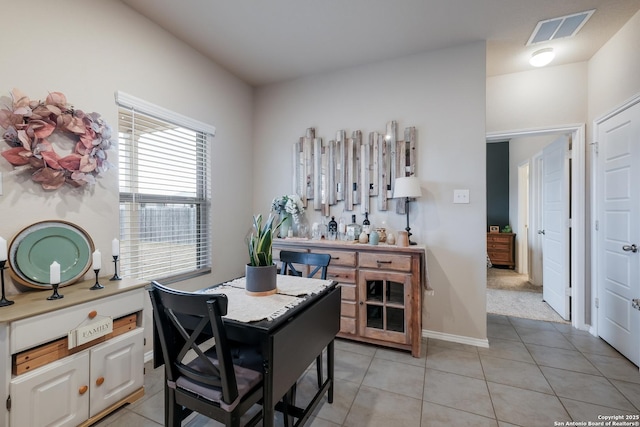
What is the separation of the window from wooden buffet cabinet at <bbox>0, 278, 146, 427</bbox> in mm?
547

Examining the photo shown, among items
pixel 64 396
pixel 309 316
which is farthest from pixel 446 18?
pixel 64 396

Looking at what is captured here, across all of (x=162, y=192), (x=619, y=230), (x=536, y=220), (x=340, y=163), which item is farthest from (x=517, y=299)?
(x=162, y=192)

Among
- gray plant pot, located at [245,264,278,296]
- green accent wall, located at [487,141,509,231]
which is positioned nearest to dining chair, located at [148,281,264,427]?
gray plant pot, located at [245,264,278,296]

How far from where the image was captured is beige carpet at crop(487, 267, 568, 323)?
11.0ft

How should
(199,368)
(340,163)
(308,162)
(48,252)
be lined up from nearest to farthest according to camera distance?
(199,368) → (48,252) → (340,163) → (308,162)

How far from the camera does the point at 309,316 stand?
1.44 m

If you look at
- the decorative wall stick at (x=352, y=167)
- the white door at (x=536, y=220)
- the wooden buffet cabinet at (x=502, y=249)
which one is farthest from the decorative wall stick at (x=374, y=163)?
the wooden buffet cabinet at (x=502, y=249)

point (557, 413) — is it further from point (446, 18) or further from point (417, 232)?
point (446, 18)

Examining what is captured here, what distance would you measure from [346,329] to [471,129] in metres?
2.18

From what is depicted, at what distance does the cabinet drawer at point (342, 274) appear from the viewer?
8.50ft

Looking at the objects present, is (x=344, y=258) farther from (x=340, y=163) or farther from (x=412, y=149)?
(x=412, y=149)

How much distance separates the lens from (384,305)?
2.51 meters

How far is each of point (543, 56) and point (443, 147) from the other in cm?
129

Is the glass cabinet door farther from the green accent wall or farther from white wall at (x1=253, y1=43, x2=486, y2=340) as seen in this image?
the green accent wall
